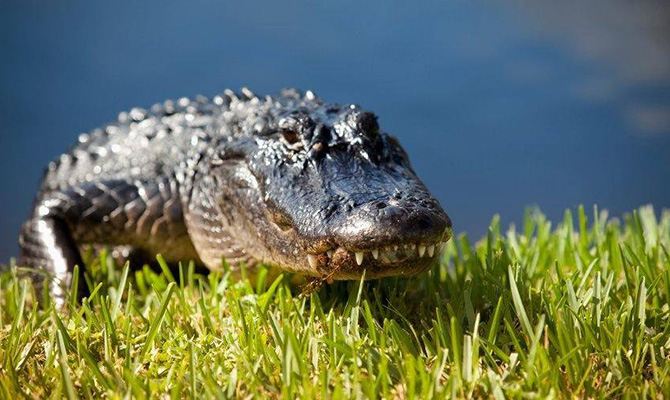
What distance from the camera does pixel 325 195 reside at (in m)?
2.62

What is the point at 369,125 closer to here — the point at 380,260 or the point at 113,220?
the point at 380,260

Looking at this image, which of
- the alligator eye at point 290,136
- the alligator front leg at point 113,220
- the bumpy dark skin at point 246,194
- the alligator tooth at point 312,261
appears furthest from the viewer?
the alligator front leg at point 113,220

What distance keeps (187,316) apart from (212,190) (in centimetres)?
98

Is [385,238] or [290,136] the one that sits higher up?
[290,136]

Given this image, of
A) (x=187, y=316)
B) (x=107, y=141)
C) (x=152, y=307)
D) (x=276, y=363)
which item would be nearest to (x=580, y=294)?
(x=276, y=363)

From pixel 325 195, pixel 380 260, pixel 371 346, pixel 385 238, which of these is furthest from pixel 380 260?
pixel 325 195

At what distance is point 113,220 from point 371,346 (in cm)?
240

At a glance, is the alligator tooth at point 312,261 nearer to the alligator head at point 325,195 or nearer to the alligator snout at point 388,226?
the alligator head at point 325,195

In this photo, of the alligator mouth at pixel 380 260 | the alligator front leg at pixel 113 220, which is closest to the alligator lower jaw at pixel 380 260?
the alligator mouth at pixel 380 260

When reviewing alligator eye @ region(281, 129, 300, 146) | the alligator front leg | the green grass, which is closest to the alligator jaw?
the green grass

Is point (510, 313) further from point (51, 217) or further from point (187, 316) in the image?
point (51, 217)

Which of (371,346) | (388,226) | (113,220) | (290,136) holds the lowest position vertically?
(371,346)

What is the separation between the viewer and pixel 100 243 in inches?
165

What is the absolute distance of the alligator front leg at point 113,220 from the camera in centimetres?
402
